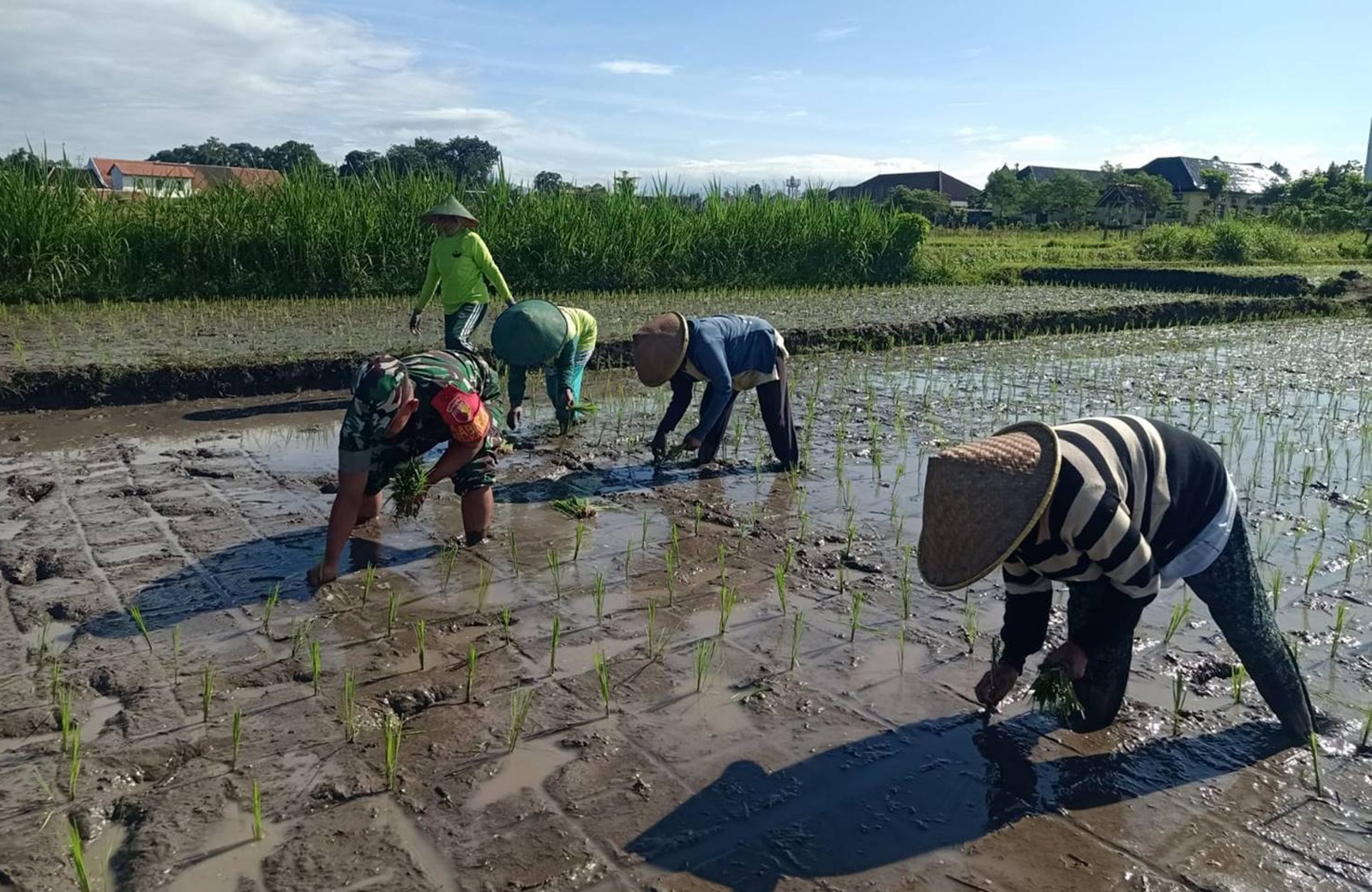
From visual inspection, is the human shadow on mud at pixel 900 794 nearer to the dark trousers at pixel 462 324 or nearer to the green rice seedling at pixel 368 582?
the green rice seedling at pixel 368 582

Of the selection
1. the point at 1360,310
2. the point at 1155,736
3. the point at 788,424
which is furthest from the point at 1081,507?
the point at 1360,310

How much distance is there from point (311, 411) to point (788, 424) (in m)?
3.49

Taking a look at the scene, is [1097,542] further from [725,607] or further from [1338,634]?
[1338,634]

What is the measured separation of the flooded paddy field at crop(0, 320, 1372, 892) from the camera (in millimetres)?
2412

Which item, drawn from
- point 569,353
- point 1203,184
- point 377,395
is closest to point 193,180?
point 569,353

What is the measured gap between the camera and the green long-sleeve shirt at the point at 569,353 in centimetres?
593

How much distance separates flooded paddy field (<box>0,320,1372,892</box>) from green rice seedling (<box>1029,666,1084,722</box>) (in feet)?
0.63

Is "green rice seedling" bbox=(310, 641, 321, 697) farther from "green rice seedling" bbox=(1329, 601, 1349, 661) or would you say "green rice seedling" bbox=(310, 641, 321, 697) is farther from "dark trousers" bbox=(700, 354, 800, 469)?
"green rice seedling" bbox=(1329, 601, 1349, 661)

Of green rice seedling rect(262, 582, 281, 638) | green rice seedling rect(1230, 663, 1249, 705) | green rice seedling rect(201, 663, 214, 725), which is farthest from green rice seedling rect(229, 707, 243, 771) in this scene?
green rice seedling rect(1230, 663, 1249, 705)

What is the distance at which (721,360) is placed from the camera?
17.3 ft

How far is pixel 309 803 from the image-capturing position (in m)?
2.57

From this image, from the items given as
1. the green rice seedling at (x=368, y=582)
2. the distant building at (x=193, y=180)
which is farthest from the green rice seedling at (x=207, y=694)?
the distant building at (x=193, y=180)

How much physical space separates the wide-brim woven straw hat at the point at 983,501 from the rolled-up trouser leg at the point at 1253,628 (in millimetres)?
778

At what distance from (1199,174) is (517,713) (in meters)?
58.9
